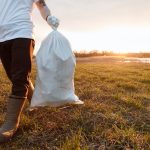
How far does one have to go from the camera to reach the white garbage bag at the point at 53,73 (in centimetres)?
435

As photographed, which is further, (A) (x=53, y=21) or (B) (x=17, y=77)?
(A) (x=53, y=21)

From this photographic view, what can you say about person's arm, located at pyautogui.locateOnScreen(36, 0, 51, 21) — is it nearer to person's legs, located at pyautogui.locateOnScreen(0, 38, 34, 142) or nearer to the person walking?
the person walking

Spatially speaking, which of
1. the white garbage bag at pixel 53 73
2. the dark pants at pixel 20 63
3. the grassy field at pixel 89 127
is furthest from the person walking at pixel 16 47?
the white garbage bag at pixel 53 73

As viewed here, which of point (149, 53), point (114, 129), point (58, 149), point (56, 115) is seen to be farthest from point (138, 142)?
point (149, 53)

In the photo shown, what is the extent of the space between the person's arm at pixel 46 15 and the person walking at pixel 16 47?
425 millimetres

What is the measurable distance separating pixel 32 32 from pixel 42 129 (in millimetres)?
969

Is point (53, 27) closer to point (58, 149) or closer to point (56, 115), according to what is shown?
point (56, 115)

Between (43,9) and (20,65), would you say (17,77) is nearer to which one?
(20,65)

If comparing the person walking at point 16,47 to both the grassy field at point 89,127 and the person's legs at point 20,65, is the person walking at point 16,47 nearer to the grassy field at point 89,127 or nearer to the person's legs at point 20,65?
the person's legs at point 20,65

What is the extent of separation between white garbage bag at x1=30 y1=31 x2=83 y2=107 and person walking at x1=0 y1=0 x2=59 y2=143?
1.11 feet

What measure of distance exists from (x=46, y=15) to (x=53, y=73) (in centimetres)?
71

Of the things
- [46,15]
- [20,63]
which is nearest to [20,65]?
[20,63]

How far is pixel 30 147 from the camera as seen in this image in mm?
3705

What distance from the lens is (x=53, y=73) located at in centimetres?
435
